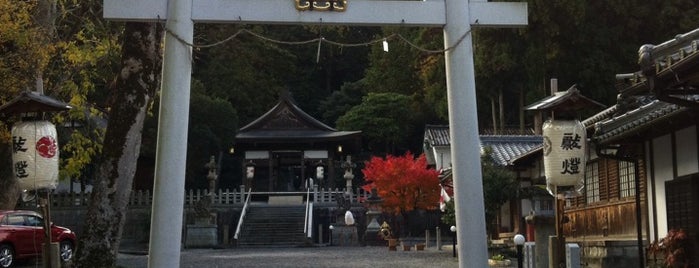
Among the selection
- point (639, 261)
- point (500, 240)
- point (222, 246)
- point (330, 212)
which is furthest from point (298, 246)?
point (639, 261)

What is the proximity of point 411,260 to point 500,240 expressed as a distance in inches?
277

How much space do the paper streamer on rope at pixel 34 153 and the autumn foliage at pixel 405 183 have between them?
21.6 metres

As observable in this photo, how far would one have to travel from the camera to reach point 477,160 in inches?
402

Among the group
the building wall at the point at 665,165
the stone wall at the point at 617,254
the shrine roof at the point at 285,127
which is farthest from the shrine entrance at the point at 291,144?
the building wall at the point at 665,165

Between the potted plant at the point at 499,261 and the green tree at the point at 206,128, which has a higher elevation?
the green tree at the point at 206,128

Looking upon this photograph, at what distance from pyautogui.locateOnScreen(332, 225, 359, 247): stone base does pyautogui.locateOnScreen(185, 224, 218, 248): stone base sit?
547 cm

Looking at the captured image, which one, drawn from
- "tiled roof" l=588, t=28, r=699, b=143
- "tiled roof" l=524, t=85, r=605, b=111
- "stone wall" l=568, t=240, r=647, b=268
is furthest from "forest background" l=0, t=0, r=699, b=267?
"stone wall" l=568, t=240, r=647, b=268

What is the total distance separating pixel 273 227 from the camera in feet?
128

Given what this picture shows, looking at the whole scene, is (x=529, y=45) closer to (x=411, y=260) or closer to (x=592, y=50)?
(x=592, y=50)

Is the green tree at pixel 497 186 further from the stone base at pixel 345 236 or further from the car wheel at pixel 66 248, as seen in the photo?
the stone base at pixel 345 236

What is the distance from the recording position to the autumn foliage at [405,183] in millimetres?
31469

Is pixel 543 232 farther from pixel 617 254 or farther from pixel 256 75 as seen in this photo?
pixel 256 75

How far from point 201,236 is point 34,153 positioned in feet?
80.2

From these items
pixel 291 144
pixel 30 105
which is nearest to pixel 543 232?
pixel 30 105
